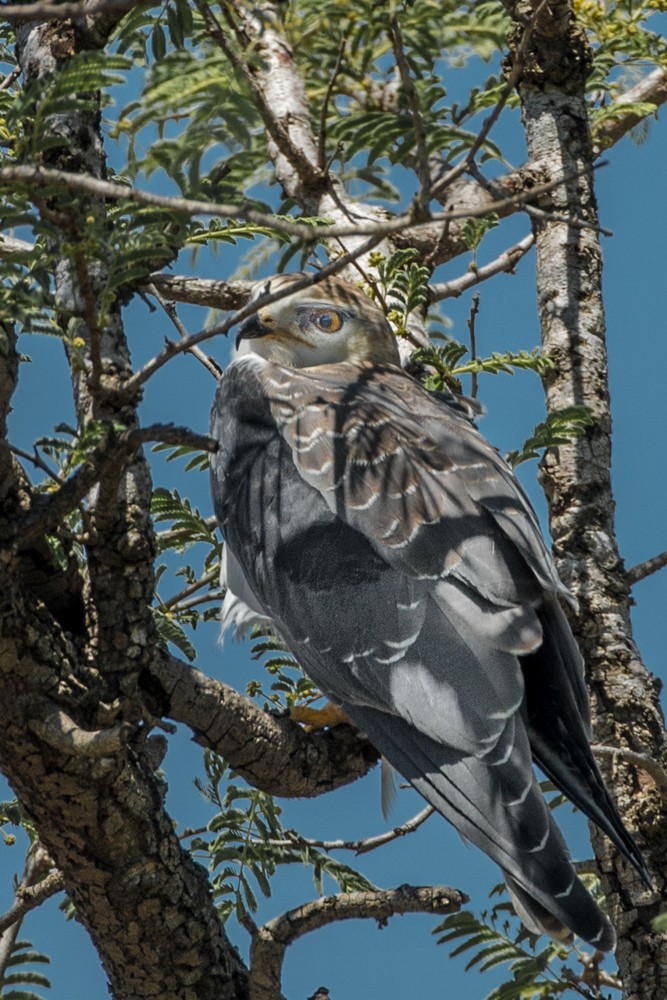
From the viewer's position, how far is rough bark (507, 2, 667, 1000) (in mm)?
3330

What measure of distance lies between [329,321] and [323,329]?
37 millimetres

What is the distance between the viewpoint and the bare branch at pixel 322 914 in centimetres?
322

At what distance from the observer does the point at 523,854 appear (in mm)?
2928

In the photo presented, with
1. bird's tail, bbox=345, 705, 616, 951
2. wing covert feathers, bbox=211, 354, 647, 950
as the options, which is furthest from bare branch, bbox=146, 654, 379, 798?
bird's tail, bbox=345, 705, 616, 951

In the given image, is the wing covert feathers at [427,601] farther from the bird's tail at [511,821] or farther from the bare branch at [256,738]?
the bare branch at [256,738]

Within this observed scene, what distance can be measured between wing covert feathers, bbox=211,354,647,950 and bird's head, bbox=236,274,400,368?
0.54 m

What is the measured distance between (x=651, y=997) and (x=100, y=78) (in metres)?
2.60

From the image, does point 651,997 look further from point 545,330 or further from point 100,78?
point 100,78

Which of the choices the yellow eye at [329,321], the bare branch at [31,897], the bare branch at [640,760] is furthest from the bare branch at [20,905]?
the yellow eye at [329,321]

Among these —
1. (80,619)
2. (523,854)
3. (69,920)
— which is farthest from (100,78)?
(69,920)

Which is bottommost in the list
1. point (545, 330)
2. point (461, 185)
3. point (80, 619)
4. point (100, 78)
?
point (80, 619)

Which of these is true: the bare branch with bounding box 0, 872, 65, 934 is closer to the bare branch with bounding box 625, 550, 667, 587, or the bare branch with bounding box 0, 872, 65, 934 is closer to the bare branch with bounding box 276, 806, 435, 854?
the bare branch with bounding box 276, 806, 435, 854

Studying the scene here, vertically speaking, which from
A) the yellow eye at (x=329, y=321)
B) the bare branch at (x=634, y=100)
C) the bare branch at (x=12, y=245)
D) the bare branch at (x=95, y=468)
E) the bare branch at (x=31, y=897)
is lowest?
the bare branch at (x=31, y=897)

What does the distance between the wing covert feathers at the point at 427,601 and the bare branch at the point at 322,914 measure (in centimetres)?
32
